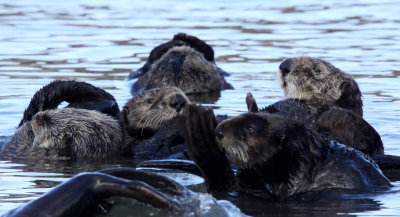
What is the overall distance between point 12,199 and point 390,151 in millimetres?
3698

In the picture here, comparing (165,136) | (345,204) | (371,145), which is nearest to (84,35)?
(165,136)

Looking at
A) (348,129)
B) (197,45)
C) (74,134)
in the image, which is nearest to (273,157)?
(348,129)

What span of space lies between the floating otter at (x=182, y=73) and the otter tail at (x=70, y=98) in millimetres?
2506

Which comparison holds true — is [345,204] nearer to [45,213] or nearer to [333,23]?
[45,213]

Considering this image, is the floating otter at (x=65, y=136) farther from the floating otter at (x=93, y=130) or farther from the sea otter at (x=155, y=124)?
the sea otter at (x=155, y=124)

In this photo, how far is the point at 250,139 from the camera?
6.08 m

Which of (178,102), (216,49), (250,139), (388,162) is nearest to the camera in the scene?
(250,139)

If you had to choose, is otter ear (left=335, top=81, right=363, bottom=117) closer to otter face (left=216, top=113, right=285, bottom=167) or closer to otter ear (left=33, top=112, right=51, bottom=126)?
otter face (left=216, top=113, right=285, bottom=167)

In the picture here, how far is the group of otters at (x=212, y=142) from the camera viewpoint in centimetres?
538

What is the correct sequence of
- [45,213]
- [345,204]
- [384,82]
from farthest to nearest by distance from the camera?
[384,82], [345,204], [45,213]

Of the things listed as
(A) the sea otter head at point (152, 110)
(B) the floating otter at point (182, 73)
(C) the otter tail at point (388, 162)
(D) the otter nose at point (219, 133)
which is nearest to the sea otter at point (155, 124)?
(A) the sea otter head at point (152, 110)

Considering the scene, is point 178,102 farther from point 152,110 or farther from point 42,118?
point 42,118

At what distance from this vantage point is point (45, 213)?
514 centimetres

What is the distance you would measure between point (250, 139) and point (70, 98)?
3171mm
